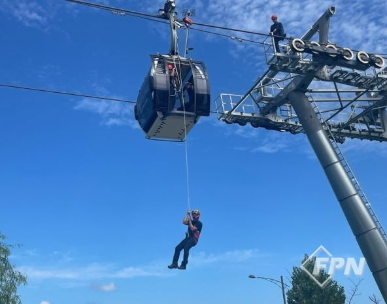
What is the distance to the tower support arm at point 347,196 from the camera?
20505 mm

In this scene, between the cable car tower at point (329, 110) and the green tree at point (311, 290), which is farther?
the green tree at point (311, 290)

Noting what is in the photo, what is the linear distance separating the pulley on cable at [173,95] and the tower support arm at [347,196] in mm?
10770

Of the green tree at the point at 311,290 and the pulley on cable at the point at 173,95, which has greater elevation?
the green tree at the point at 311,290

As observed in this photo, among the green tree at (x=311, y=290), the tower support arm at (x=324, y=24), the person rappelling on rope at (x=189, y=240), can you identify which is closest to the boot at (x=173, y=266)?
the person rappelling on rope at (x=189, y=240)

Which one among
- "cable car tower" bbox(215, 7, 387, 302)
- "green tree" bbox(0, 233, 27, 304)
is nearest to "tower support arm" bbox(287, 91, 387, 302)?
"cable car tower" bbox(215, 7, 387, 302)

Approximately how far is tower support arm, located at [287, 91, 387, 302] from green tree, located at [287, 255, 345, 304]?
26.0 metres

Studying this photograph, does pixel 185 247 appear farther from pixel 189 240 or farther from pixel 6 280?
pixel 6 280

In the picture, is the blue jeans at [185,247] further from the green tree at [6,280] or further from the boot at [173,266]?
the green tree at [6,280]

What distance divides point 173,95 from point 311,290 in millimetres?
37947

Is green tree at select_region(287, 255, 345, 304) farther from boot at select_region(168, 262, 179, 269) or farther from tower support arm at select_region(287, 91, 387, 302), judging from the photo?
boot at select_region(168, 262, 179, 269)

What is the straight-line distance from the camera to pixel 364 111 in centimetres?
2714

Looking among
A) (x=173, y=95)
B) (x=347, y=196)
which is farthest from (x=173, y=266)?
(x=347, y=196)

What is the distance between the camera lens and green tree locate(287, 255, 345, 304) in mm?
45156

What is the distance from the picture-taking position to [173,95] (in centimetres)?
1376
